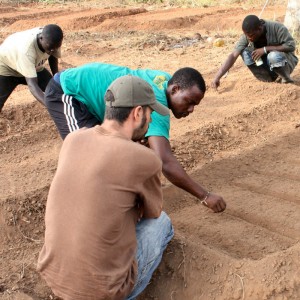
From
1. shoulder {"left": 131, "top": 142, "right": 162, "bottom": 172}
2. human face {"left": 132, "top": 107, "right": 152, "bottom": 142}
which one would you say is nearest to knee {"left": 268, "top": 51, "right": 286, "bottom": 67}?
human face {"left": 132, "top": 107, "right": 152, "bottom": 142}

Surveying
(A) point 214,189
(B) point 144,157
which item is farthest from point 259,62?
(B) point 144,157

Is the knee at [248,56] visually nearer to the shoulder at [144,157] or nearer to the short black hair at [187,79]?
the short black hair at [187,79]

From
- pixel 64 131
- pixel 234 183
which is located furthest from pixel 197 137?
pixel 64 131

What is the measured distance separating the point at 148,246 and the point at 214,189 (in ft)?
6.08

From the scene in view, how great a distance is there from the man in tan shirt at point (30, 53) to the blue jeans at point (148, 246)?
104 inches

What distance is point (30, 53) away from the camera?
211 inches

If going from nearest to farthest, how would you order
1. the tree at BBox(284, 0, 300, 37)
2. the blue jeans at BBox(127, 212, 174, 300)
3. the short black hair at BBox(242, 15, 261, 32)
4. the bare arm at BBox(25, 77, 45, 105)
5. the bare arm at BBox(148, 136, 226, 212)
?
1. the blue jeans at BBox(127, 212, 174, 300)
2. the bare arm at BBox(148, 136, 226, 212)
3. the bare arm at BBox(25, 77, 45, 105)
4. the short black hair at BBox(242, 15, 261, 32)
5. the tree at BBox(284, 0, 300, 37)

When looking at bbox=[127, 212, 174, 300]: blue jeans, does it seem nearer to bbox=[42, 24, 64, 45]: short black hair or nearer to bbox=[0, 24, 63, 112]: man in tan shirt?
bbox=[0, 24, 63, 112]: man in tan shirt

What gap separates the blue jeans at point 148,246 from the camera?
291 cm

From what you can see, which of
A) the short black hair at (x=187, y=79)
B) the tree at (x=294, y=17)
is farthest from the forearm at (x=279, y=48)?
the short black hair at (x=187, y=79)

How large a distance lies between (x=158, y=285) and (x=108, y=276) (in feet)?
2.67

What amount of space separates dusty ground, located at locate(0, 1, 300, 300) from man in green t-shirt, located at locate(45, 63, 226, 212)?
407mm

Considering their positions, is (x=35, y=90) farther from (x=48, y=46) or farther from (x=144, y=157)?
(x=144, y=157)

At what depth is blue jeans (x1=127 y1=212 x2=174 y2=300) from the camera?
9.54ft
